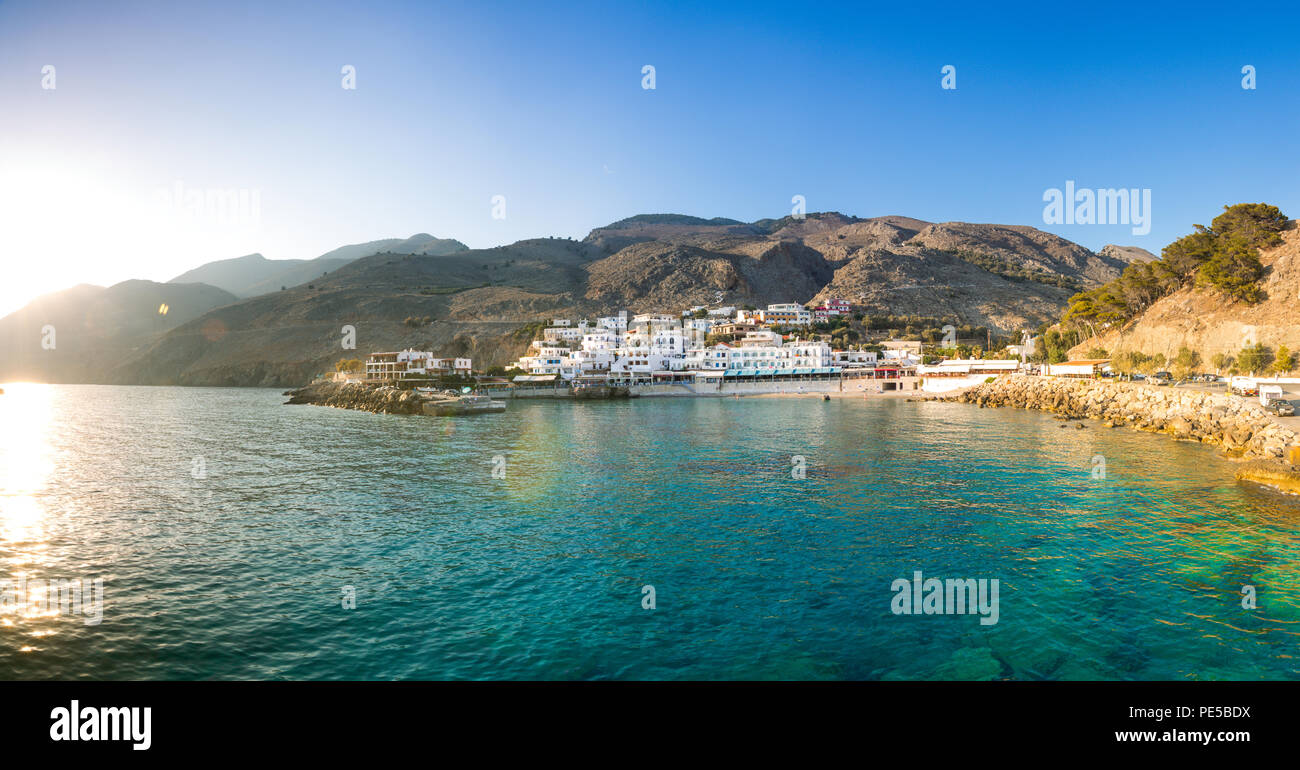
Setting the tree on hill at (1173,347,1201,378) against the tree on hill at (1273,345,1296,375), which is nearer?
the tree on hill at (1273,345,1296,375)

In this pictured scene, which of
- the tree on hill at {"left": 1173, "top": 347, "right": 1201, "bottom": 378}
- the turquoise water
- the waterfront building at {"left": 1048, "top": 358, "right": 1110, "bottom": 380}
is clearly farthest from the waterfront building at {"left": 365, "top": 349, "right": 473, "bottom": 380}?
the tree on hill at {"left": 1173, "top": 347, "right": 1201, "bottom": 378}

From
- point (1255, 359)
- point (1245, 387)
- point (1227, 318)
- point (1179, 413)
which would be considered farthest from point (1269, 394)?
point (1227, 318)

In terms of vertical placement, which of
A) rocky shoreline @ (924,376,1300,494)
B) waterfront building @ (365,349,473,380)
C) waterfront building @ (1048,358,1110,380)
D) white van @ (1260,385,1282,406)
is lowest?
rocky shoreline @ (924,376,1300,494)

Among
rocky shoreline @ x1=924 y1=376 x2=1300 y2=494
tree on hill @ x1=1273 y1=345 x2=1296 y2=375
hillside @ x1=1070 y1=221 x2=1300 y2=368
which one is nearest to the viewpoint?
rocky shoreline @ x1=924 y1=376 x2=1300 y2=494

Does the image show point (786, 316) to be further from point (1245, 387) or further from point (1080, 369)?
point (1245, 387)

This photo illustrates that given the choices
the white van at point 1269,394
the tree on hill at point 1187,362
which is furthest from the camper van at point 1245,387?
the tree on hill at point 1187,362

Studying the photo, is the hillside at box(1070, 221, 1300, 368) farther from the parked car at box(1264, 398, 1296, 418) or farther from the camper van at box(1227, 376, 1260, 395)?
the parked car at box(1264, 398, 1296, 418)

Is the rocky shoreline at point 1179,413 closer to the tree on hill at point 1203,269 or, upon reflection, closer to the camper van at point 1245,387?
the camper van at point 1245,387
